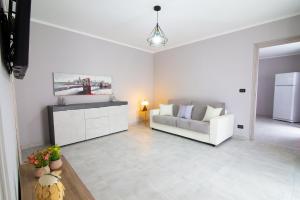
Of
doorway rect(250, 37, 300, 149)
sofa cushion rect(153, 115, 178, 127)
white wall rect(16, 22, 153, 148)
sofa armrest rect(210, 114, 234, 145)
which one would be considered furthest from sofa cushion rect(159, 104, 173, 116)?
Result: doorway rect(250, 37, 300, 149)

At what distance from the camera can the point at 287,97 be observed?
5309 mm

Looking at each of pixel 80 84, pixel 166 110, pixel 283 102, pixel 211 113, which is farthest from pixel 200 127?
pixel 283 102

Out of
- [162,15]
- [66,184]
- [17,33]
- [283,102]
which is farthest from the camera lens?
[283,102]

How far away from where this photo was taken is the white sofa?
3127 mm

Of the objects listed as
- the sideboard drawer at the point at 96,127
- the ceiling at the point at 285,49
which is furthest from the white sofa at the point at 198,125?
the ceiling at the point at 285,49

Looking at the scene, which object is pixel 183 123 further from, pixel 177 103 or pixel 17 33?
pixel 17 33

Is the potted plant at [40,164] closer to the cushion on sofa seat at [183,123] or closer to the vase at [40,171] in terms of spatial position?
the vase at [40,171]

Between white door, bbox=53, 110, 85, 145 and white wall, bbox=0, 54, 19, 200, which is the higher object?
white wall, bbox=0, 54, 19, 200

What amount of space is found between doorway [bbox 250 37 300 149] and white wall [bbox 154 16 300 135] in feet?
0.55

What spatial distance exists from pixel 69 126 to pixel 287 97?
6.97 metres

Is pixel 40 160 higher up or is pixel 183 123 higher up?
pixel 40 160

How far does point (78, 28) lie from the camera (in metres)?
3.50

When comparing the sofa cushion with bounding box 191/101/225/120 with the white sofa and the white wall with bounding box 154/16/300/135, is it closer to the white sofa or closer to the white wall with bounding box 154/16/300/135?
the white sofa

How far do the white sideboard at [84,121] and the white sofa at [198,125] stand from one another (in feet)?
3.43
